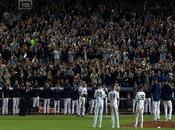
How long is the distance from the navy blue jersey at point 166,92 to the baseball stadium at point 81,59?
2.3 inches

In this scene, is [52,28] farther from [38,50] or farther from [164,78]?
[164,78]

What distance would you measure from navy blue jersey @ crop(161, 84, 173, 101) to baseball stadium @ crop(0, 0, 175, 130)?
0.19 ft

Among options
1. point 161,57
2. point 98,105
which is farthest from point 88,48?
point 98,105

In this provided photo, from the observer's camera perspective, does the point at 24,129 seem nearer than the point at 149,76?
Yes

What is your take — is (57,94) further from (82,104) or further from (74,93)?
(82,104)

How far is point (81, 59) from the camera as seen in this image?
49000 millimetres

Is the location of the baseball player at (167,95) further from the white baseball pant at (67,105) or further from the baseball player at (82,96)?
the white baseball pant at (67,105)

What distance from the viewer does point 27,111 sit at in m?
46.8

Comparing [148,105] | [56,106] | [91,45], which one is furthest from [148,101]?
[56,106]

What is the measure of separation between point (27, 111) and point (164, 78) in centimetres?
954

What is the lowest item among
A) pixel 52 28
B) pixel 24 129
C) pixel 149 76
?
pixel 24 129

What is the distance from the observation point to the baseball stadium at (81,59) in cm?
4619

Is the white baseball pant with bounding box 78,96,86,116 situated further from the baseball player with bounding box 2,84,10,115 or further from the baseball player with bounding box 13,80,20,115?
the baseball player with bounding box 2,84,10,115

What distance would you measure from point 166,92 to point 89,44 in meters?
11.5
